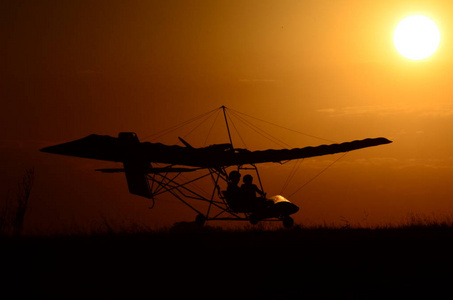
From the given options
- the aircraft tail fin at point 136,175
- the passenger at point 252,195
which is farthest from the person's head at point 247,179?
the aircraft tail fin at point 136,175

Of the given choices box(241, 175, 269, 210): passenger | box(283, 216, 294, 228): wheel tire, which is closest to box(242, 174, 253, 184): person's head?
box(241, 175, 269, 210): passenger

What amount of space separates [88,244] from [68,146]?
618cm

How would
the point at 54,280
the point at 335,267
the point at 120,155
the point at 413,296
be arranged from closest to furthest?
1. the point at 413,296
2. the point at 54,280
3. the point at 335,267
4. the point at 120,155

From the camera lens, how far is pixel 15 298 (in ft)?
34.3

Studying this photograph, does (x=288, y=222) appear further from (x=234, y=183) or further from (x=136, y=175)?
(x=136, y=175)

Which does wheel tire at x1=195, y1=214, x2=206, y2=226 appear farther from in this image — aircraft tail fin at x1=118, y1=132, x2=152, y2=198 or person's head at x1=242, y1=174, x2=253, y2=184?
aircraft tail fin at x1=118, y1=132, x2=152, y2=198

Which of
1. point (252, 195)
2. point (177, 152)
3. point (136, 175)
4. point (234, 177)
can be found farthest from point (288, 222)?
point (136, 175)

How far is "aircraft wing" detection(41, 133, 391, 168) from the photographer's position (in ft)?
68.1

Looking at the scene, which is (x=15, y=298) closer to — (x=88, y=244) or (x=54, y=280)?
(x=54, y=280)

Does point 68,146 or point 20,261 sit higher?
point 68,146

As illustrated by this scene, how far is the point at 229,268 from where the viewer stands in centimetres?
1223

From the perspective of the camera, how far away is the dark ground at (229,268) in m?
10.6

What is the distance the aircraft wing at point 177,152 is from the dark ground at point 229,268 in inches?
216

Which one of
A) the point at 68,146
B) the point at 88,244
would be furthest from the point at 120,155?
the point at 88,244
